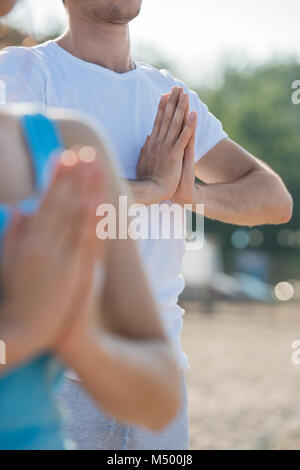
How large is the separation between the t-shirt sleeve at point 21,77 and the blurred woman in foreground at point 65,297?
4.16ft

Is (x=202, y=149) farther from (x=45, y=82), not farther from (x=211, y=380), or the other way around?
(x=211, y=380)

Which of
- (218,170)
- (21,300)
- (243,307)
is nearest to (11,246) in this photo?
(21,300)

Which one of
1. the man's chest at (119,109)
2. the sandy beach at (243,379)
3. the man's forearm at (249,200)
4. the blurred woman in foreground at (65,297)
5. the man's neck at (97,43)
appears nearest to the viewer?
the blurred woman in foreground at (65,297)

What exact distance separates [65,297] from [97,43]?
6.72 feet

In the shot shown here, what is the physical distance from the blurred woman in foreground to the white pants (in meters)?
1.31

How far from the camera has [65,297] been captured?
1177 mm

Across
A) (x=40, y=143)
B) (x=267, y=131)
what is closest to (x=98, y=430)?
(x=40, y=143)

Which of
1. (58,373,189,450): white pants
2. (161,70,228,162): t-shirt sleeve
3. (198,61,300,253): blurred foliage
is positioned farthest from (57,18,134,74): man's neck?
(198,61,300,253): blurred foliage

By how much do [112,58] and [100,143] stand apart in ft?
5.54

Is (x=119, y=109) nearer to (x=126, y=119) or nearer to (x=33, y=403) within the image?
(x=126, y=119)

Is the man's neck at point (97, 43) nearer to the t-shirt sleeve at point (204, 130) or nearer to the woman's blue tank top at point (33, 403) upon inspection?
the t-shirt sleeve at point (204, 130)

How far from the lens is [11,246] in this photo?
46.0 inches

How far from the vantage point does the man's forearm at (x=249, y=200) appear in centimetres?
317

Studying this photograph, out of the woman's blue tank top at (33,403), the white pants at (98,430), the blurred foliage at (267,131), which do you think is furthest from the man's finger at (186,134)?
the blurred foliage at (267,131)
